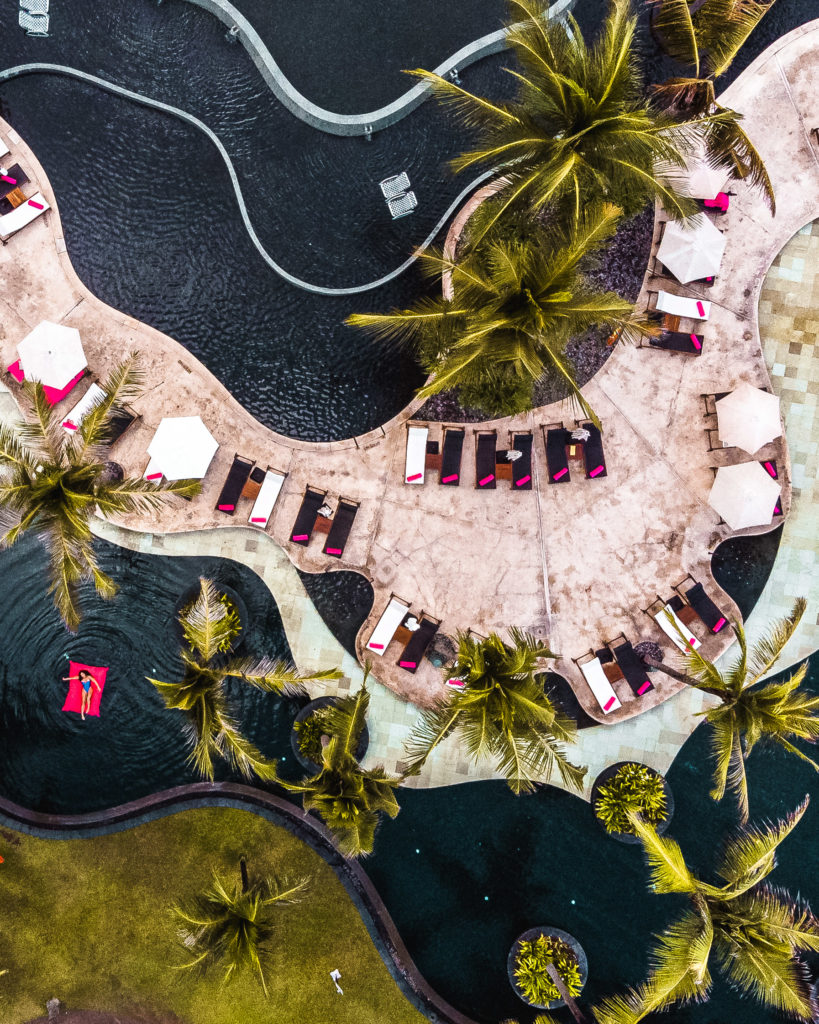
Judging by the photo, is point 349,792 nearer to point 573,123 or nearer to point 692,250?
point 573,123

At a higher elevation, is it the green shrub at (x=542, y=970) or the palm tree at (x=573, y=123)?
the palm tree at (x=573, y=123)

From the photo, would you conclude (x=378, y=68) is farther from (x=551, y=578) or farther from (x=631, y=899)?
(x=631, y=899)

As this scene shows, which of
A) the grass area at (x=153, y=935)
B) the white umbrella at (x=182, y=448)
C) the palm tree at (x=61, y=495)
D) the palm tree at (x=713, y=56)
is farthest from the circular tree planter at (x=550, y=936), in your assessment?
the palm tree at (x=713, y=56)

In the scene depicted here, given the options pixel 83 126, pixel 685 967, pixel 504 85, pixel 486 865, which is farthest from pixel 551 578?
pixel 83 126

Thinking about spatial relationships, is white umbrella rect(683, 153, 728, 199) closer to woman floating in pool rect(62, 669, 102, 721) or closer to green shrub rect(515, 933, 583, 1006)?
green shrub rect(515, 933, 583, 1006)

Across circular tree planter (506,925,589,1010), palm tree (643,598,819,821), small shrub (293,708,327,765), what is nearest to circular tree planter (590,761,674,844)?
palm tree (643,598,819,821)

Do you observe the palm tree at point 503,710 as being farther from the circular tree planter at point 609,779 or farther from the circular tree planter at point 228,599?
the circular tree planter at point 228,599

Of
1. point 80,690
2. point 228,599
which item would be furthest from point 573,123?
point 80,690
